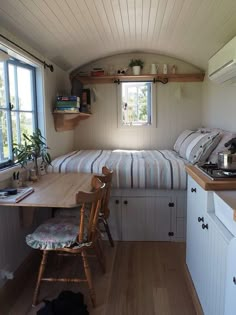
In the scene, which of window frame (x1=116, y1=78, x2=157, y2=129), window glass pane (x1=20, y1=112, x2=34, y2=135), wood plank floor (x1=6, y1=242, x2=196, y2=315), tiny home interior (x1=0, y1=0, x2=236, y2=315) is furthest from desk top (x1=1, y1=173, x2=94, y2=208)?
window frame (x1=116, y1=78, x2=157, y2=129)

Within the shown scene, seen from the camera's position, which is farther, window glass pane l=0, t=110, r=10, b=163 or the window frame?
the window frame

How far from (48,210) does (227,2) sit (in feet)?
7.91

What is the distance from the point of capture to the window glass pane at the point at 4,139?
2211 mm

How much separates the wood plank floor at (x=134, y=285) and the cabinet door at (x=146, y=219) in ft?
0.43

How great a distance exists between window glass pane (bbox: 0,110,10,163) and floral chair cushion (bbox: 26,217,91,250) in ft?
2.25

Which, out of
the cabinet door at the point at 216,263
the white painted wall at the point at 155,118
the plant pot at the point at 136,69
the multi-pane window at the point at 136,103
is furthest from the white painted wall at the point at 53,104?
the cabinet door at the point at 216,263

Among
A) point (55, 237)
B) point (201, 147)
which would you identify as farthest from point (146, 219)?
point (55, 237)

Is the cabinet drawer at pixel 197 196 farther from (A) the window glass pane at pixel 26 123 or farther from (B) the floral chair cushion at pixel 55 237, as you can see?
(A) the window glass pane at pixel 26 123

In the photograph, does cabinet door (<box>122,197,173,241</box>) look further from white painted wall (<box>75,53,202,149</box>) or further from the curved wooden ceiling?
the curved wooden ceiling

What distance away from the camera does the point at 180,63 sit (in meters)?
4.02

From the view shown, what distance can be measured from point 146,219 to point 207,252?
1284 millimetres

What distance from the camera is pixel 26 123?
2.70 m

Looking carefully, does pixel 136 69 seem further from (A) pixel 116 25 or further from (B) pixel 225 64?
(B) pixel 225 64

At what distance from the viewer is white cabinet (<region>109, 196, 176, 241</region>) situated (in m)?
2.79
